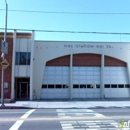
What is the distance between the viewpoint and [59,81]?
2594cm

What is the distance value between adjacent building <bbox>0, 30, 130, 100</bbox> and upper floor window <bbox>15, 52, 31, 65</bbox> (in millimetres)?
843

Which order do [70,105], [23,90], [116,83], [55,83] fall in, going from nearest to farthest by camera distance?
[70,105] → [23,90] → [55,83] → [116,83]

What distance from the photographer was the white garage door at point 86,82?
26.1m

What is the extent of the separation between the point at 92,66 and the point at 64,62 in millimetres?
3743

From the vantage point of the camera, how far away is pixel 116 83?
26.7 metres

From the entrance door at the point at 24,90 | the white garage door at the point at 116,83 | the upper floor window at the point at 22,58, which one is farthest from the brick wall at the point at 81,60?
the entrance door at the point at 24,90

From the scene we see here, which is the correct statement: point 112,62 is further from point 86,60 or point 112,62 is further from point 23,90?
point 23,90

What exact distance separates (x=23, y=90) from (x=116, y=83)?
12.1 metres

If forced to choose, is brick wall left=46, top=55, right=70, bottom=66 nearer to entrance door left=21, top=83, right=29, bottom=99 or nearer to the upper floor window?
the upper floor window

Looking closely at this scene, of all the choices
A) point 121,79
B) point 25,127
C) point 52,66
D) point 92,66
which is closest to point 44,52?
point 52,66

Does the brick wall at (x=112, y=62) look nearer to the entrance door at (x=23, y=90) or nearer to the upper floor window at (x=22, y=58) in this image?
the upper floor window at (x=22, y=58)

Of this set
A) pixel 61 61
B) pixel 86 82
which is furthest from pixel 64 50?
pixel 86 82

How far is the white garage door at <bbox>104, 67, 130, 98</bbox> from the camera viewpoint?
2647 centimetres

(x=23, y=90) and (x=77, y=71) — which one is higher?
(x=77, y=71)
